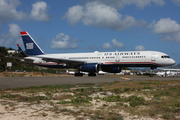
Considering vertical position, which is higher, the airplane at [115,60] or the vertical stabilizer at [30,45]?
the vertical stabilizer at [30,45]

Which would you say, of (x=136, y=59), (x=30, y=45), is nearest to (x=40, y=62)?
(x=30, y=45)

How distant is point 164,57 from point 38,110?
1018 inches

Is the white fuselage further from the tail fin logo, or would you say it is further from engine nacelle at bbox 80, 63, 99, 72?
the tail fin logo

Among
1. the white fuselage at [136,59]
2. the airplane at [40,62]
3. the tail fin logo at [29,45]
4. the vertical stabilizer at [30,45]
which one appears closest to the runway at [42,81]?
the white fuselage at [136,59]

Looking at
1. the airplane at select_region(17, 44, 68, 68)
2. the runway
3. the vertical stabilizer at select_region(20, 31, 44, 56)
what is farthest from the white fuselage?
the vertical stabilizer at select_region(20, 31, 44, 56)

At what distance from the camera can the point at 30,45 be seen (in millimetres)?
35781

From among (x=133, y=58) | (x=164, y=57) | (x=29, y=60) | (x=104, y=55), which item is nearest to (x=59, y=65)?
(x=29, y=60)

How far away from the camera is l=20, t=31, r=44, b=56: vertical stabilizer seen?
117 ft

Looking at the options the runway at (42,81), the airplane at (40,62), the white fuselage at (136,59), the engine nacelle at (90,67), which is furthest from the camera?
the airplane at (40,62)

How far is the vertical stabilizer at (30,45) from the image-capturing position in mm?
35756

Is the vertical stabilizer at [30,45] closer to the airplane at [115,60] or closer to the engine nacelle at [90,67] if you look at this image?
the airplane at [115,60]

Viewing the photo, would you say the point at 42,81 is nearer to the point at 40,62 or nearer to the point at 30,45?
the point at 40,62

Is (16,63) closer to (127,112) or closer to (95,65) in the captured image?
(95,65)

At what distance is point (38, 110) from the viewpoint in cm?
544
